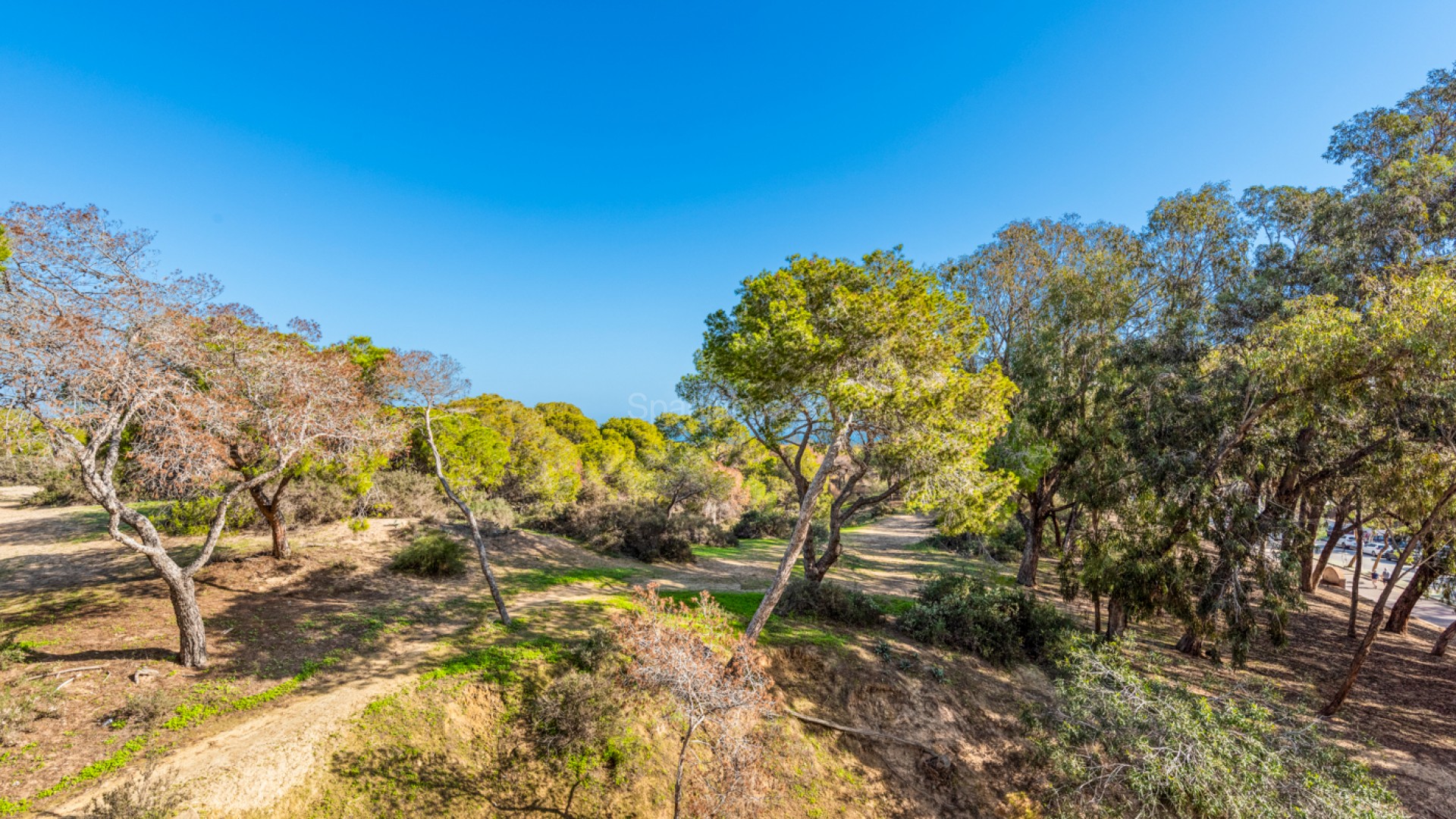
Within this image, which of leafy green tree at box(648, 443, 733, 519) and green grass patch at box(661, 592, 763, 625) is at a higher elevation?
leafy green tree at box(648, 443, 733, 519)

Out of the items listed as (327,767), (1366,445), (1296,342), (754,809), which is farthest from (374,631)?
(1366,445)

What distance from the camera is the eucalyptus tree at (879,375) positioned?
10531mm

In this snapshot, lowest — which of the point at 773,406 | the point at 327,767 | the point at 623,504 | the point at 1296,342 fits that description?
the point at 327,767

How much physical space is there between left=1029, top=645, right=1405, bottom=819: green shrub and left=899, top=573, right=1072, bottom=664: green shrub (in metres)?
3.92

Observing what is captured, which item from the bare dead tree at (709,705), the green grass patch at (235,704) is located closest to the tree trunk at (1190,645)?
the bare dead tree at (709,705)

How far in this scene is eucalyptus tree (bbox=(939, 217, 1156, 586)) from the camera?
15664 millimetres

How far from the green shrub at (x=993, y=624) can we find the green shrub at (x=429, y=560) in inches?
543

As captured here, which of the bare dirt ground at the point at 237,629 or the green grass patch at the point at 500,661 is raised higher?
the green grass patch at the point at 500,661

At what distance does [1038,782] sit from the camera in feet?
33.9

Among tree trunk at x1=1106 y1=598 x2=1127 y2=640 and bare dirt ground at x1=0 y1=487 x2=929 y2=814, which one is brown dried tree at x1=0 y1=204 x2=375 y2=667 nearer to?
bare dirt ground at x1=0 y1=487 x2=929 y2=814

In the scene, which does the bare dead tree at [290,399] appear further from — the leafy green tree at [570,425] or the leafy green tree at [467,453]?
the leafy green tree at [570,425]

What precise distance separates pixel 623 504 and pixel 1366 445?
26.2m

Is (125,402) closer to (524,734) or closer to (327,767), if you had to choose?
(327,767)

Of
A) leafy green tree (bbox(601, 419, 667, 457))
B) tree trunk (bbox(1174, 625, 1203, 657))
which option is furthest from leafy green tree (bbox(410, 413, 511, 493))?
tree trunk (bbox(1174, 625, 1203, 657))
